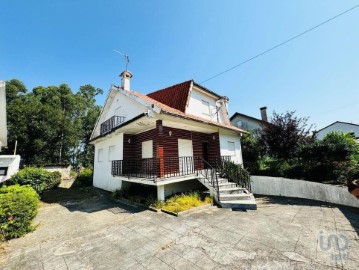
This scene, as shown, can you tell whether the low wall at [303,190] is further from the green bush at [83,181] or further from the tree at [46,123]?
the tree at [46,123]

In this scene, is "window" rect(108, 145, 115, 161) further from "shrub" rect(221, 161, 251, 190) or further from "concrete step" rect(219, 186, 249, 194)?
"concrete step" rect(219, 186, 249, 194)

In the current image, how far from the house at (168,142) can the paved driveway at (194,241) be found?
1.86 m

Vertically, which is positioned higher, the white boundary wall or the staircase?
the white boundary wall

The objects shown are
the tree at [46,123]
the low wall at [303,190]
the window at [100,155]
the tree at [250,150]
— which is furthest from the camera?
the tree at [46,123]

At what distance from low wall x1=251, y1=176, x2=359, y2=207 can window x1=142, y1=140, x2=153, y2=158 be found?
6.79 m

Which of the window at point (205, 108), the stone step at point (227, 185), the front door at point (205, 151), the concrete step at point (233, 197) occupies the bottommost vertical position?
the concrete step at point (233, 197)

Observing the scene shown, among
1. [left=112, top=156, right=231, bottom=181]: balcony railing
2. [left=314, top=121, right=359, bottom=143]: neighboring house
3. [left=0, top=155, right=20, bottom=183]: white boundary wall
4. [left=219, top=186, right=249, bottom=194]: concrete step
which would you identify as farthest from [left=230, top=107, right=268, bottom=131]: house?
[left=0, top=155, right=20, bottom=183]: white boundary wall

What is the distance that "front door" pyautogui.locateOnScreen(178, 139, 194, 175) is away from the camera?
34.1 feet

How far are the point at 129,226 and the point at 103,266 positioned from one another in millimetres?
2232

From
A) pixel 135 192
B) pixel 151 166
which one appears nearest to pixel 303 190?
pixel 151 166

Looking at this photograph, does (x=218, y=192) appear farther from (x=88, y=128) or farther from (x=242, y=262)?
(x=88, y=128)

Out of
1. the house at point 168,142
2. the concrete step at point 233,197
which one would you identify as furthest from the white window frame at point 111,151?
the concrete step at point 233,197

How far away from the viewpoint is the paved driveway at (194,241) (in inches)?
144

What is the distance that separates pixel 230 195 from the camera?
26.3ft
